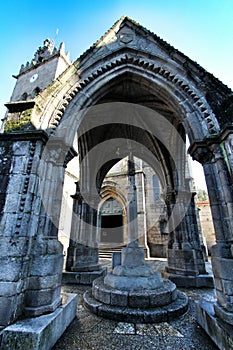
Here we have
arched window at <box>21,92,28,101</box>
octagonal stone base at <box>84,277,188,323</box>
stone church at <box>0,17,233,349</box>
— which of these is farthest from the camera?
arched window at <box>21,92,28,101</box>

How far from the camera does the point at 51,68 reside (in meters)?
16.6

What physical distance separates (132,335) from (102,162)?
5.96m

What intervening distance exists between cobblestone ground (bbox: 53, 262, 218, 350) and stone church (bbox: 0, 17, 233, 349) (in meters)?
A: 0.15

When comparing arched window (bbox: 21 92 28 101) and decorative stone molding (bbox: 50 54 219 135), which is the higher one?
arched window (bbox: 21 92 28 101)

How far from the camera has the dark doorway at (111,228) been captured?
17172 millimetres

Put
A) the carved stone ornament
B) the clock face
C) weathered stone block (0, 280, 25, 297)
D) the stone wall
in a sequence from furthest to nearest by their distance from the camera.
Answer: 1. the clock face
2. the stone wall
3. the carved stone ornament
4. weathered stone block (0, 280, 25, 297)

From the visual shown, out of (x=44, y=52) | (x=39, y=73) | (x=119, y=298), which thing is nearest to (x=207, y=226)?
(x=119, y=298)

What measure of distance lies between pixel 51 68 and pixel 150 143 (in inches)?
608

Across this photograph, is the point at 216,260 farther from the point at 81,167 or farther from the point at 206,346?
the point at 81,167

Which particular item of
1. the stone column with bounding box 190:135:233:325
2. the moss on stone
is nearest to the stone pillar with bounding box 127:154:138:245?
the stone column with bounding box 190:135:233:325

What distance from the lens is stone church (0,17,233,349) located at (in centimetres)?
238

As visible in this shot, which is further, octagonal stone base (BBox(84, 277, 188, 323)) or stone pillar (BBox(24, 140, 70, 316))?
octagonal stone base (BBox(84, 277, 188, 323))

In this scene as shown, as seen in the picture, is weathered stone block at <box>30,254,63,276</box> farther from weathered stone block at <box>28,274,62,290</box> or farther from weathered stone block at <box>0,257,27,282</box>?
weathered stone block at <box>0,257,27,282</box>

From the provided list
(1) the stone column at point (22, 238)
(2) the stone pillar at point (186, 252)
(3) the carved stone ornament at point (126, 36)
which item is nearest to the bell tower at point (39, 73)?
(3) the carved stone ornament at point (126, 36)
